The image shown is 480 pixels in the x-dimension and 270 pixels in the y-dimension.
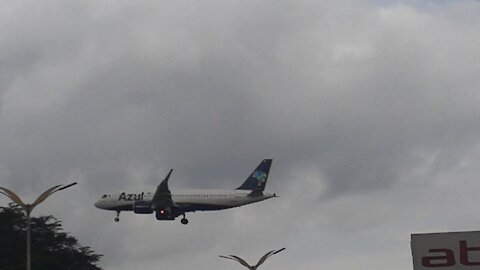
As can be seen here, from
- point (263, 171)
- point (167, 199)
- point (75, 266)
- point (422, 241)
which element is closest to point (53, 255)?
point (75, 266)

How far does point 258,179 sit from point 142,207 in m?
18.1

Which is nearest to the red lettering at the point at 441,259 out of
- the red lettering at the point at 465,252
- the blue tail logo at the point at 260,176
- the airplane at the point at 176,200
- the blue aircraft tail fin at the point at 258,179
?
the red lettering at the point at 465,252

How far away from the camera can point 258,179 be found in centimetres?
14088

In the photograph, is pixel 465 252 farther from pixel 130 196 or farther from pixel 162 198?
pixel 130 196

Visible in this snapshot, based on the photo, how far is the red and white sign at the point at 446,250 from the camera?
3600cm

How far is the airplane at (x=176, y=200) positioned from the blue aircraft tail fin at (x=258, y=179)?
6255 millimetres

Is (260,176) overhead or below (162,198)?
overhead

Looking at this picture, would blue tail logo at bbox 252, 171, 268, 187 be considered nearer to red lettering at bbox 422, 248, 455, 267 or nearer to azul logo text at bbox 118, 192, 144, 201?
azul logo text at bbox 118, 192, 144, 201

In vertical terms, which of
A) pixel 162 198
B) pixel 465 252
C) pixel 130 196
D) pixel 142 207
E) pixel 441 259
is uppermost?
pixel 130 196

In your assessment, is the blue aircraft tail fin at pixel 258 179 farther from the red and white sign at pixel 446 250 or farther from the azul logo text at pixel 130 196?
the red and white sign at pixel 446 250

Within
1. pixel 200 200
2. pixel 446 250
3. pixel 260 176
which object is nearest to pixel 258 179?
pixel 260 176

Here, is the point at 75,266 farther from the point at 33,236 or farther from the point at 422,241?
the point at 422,241

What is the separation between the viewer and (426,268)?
35844 mm

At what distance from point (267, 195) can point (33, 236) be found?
107 feet
